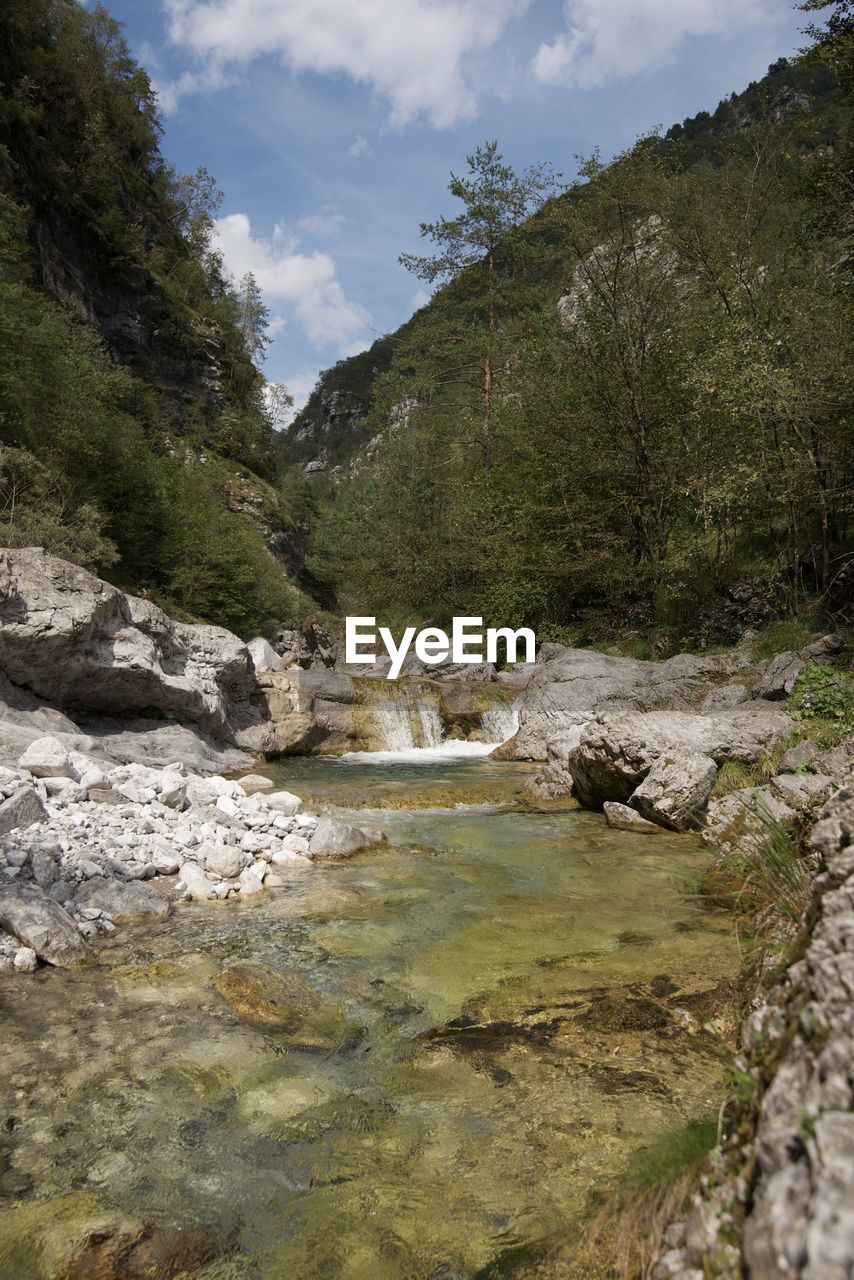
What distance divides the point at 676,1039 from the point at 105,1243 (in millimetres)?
2431

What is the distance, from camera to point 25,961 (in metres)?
4.31

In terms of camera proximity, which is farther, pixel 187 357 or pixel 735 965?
pixel 187 357

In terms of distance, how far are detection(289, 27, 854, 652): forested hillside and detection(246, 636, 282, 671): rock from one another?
733cm

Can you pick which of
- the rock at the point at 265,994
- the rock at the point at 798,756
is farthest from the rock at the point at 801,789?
the rock at the point at 265,994

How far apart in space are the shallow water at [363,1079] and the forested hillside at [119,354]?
30.1ft

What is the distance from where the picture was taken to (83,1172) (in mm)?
2668

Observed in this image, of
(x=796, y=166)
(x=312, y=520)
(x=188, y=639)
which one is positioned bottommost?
(x=188, y=639)

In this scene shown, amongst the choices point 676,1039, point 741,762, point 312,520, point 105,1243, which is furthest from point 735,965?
point 312,520

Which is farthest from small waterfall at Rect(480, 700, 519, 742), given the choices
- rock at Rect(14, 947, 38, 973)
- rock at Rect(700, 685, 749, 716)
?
rock at Rect(14, 947, 38, 973)

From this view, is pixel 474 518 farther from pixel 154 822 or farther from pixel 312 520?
pixel 312 520

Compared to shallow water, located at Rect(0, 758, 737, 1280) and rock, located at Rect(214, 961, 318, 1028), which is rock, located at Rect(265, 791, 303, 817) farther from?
rock, located at Rect(214, 961, 318, 1028)

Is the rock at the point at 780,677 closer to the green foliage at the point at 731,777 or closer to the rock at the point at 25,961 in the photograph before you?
the green foliage at the point at 731,777

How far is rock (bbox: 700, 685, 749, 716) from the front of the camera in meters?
12.3

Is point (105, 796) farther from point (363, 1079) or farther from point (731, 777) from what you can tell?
point (731, 777)
